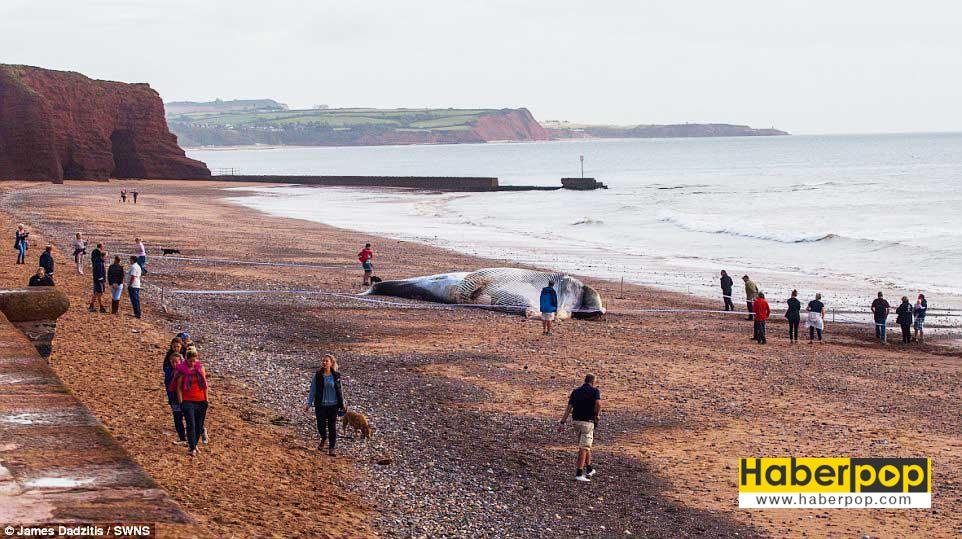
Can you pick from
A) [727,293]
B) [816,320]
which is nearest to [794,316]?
[816,320]

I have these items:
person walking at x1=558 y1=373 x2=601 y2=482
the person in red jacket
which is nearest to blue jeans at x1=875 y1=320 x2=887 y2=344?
the person in red jacket

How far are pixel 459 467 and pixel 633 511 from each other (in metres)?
2.26

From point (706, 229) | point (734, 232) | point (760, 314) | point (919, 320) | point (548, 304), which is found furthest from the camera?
point (706, 229)

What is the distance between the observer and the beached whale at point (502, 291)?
24.5m

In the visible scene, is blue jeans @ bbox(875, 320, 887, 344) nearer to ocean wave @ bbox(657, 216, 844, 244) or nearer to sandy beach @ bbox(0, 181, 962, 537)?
sandy beach @ bbox(0, 181, 962, 537)

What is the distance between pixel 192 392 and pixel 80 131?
84335 mm

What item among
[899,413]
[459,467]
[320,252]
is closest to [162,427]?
[459,467]

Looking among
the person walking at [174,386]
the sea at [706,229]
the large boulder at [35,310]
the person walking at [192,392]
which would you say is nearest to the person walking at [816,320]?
the sea at [706,229]

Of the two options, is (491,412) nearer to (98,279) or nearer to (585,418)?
(585,418)

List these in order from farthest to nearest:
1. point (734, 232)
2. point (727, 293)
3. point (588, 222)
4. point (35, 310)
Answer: point (588, 222), point (734, 232), point (727, 293), point (35, 310)

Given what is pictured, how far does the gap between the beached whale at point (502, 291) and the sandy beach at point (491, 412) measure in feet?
2.22

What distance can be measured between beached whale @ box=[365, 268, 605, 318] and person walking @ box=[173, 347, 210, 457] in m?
13.2

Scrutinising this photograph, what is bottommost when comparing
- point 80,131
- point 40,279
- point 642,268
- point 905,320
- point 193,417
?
point 642,268

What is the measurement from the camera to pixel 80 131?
88500 millimetres
